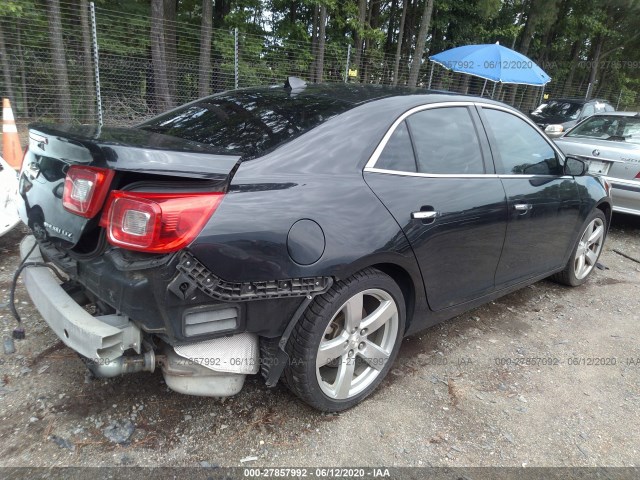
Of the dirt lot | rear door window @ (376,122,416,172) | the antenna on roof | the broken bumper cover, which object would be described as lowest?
the dirt lot

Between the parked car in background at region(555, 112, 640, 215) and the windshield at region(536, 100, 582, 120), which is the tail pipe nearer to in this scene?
the parked car in background at region(555, 112, 640, 215)

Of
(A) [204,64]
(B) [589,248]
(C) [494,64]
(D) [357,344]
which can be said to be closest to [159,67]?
(A) [204,64]

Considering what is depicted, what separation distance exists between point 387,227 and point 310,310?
0.57 m

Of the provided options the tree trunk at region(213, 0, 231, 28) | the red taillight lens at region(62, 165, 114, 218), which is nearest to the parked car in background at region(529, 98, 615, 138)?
the tree trunk at region(213, 0, 231, 28)

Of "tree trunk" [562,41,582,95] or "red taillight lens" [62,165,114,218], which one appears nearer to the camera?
"red taillight lens" [62,165,114,218]

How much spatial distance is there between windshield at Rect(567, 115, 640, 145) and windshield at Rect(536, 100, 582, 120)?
216 inches

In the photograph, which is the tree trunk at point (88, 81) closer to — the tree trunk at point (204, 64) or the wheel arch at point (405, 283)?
the tree trunk at point (204, 64)

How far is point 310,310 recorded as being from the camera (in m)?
2.11

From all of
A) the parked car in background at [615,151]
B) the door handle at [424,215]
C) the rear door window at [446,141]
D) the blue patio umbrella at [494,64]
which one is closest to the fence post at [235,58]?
the blue patio umbrella at [494,64]

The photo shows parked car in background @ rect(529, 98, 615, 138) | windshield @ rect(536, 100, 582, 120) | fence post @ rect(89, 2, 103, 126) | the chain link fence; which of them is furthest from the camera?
windshield @ rect(536, 100, 582, 120)

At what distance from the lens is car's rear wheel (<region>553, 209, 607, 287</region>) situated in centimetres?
416

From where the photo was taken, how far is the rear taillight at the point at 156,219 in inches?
67.5

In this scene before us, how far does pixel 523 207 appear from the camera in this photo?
3.15 metres

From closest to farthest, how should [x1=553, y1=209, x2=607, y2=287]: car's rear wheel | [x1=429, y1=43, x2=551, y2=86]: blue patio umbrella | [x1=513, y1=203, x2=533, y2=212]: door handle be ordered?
[x1=513, y1=203, x2=533, y2=212]: door handle < [x1=553, y1=209, x2=607, y2=287]: car's rear wheel < [x1=429, y1=43, x2=551, y2=86]: blue patio umbrella
